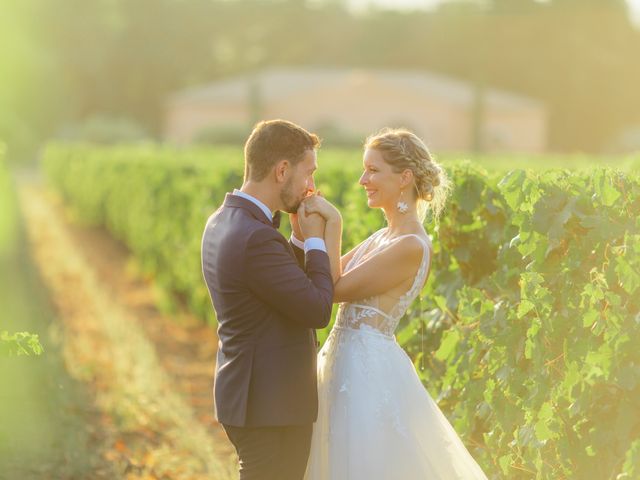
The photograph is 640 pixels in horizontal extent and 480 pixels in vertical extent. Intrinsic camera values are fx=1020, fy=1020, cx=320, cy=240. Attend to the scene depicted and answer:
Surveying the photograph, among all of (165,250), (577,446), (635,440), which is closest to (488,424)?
(577,446)

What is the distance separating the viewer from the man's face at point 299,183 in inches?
147

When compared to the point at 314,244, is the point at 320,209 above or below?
above

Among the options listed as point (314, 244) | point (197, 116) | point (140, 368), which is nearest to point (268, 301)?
point (314, 244)

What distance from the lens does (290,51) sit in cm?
7831

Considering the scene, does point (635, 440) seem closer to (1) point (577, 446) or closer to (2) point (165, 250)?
(1) point (577, 446)

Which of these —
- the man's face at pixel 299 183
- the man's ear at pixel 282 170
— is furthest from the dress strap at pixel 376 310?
the man's ear at pixel 282 170

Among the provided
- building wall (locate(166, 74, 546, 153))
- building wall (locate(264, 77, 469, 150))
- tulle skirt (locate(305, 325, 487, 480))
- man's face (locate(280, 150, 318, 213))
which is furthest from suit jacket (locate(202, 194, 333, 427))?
building wall (locate(264, 77, 469, 150))

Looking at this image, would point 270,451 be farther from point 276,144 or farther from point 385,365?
point 276,144

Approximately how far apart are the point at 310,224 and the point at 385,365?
69cm

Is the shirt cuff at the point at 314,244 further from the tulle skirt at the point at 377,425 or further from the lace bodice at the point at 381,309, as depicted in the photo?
the tulle skirt at the point at 377,425

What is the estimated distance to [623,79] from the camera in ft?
227

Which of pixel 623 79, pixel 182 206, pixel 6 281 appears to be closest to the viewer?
pixel 6 281

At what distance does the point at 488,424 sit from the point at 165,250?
10.4m

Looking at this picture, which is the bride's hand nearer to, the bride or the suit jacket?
the bride
